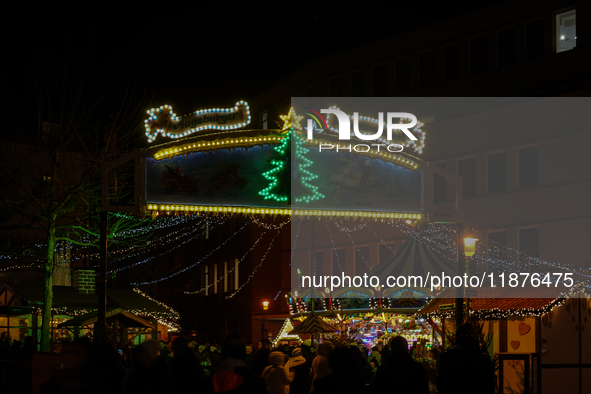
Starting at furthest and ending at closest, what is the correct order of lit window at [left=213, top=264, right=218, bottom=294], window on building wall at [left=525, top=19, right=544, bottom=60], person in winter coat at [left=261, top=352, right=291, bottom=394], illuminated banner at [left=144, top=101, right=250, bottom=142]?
1. lit window at [left=213, top=264, right=218, bottom=294]
2. window on building wall at [left=525, top=19, right=544, bottom=60]
3. illuminated banner at [left=144, top=101, right=250, bottom=142]
4. person in winter coat at [left=261, top=352, right=291, bottom=394]

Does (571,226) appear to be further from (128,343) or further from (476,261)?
(128,343)

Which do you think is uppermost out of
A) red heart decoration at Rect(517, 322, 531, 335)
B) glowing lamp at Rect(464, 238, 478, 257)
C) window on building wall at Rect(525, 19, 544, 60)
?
window on building wall at Rect(525, 19, 544, 60)

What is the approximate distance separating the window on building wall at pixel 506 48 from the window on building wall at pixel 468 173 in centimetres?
458

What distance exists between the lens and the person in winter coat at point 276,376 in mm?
8844

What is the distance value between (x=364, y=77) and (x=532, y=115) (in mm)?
11191

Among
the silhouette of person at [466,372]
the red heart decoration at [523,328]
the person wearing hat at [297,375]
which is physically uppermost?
the silhouette of person at [466,372]

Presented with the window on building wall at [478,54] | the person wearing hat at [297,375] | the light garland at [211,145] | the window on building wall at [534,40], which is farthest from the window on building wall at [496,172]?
the person wearing hat at [297,375]

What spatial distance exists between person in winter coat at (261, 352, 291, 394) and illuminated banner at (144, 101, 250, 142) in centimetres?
830

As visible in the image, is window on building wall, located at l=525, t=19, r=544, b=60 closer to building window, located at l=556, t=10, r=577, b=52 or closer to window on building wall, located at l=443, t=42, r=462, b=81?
building window, located at l=556, t=10, r=577, b=52

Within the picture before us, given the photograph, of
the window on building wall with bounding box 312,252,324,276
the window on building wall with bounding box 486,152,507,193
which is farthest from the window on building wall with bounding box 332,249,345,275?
the window on building wall with bounding box 486,152,507,193

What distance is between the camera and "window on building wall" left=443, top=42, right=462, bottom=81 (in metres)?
33.5

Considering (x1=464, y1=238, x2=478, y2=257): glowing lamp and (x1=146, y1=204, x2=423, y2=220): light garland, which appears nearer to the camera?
(x1=464, y1=238, x2=478, y2=257): glowing lamp

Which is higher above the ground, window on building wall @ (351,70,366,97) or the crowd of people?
window on building wall @ (351,70,366,97)

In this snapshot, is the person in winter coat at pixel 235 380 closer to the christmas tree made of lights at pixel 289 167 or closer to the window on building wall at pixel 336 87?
the christmas tree made of lights at pixel 289 167
